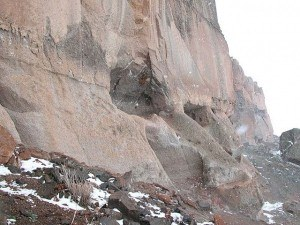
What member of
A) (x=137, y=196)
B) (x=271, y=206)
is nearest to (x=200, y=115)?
(x=271, y=206)

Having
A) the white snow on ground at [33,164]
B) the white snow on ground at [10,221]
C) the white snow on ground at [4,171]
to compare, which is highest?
the white snow on ground at [4,171]

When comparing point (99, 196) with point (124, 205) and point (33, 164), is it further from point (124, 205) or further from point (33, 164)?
point (33, 164)

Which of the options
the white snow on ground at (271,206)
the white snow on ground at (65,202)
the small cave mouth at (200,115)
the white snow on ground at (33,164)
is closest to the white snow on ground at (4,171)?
the white snow on ground at (33,164)

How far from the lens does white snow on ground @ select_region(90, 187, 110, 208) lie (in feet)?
19.0

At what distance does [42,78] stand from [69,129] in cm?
142

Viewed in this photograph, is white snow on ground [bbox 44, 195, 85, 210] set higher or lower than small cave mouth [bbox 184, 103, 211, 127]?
higher

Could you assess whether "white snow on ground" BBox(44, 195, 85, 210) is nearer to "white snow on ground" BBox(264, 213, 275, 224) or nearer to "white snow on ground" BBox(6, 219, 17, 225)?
"white snow on ground" BBox(6, 219, 17, 225)

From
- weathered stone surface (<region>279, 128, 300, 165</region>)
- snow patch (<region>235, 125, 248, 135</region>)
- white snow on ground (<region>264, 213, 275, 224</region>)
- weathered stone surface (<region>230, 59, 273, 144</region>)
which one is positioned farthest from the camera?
snow patch (<region>235, 125, 248, 135</region>)

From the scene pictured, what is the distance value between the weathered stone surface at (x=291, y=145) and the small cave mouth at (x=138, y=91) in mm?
18520

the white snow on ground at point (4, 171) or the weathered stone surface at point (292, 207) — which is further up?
the white snow on ground at point (4, 171)

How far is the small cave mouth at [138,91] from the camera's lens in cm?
1307

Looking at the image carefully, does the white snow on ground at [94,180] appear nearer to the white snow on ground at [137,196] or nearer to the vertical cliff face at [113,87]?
the white snow on ground at [137,196]

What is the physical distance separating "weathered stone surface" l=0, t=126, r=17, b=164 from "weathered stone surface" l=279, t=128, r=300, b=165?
2647 centimetres

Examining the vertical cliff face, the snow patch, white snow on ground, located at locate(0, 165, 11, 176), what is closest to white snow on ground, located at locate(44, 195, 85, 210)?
white snow on ground, located at locate(0, 165, 11, 176)
